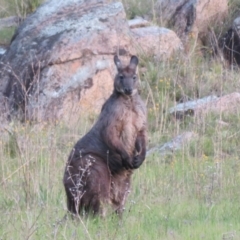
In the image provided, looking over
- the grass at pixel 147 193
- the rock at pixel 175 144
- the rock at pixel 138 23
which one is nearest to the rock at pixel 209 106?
the grass at pixel 147 193

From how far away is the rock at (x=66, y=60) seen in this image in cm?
1266

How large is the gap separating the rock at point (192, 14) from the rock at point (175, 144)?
5262 mm

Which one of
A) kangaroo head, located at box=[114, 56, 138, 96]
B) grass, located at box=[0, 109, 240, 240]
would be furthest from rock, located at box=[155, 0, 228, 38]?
kangaroo head, located at box=[114, 56, 138, 96]

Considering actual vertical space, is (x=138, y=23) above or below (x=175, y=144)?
below

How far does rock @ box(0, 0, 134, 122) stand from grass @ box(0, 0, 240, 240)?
729 millimetres

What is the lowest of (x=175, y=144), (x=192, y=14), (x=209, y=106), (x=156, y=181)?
(x=192, y=14)

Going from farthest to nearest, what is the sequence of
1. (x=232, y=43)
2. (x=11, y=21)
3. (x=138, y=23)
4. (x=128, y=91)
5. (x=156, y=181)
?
(x=11, y=21) < (x=138, y=23) < (x=232, y=43) < (x=156, y=181) < (x=128, y=91)

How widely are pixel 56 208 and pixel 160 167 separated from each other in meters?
2.60

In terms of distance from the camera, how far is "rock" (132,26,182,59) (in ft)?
47.4

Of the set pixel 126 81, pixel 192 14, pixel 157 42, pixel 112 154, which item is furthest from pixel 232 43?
pixel 112 154

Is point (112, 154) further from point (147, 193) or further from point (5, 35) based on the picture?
point (5, 35)

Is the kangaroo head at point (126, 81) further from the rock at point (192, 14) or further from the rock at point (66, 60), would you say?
the rock at point (192, 14)

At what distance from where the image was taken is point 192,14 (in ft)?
51.5

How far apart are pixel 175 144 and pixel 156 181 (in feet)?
6.35
